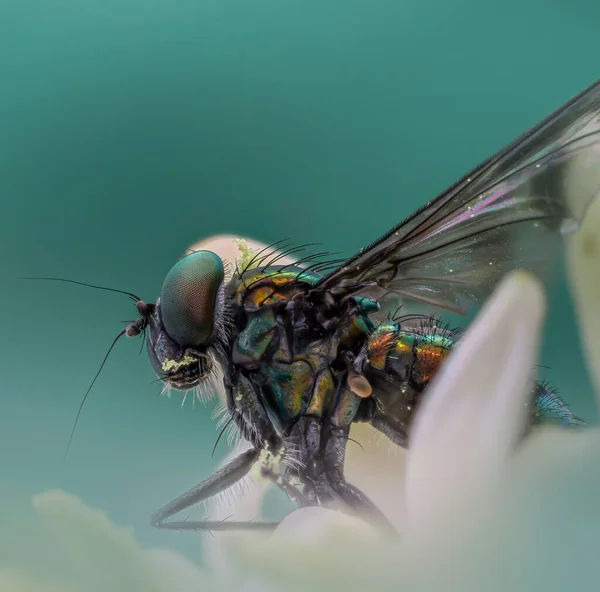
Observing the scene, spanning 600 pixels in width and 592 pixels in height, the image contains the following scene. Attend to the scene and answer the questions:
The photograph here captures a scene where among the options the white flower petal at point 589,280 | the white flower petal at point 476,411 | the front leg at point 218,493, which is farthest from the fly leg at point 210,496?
the white flower petal at point 589,280

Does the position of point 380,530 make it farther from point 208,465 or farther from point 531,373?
point 208,465


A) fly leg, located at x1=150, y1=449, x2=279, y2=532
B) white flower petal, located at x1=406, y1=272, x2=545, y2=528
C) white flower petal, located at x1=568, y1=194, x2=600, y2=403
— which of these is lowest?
fly leg, located at x1=150, y1=449, x2=279, y2=532

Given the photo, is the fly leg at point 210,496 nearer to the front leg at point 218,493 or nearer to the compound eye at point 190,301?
the front leg at point 218,493

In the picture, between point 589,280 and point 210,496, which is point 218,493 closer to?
point 210,496

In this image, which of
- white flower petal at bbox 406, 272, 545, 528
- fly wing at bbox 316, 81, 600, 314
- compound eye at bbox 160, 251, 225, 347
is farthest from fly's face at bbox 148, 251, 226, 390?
white flower petal at bbox 406, 272, 545, 528

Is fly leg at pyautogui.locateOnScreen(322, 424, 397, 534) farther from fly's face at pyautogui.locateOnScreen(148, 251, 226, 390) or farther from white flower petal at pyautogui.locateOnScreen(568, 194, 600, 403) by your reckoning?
white flower petal at pyautogui.locateOnScreen(568, 194, 600, 403)

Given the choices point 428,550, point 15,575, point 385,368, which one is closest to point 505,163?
point 385,368
